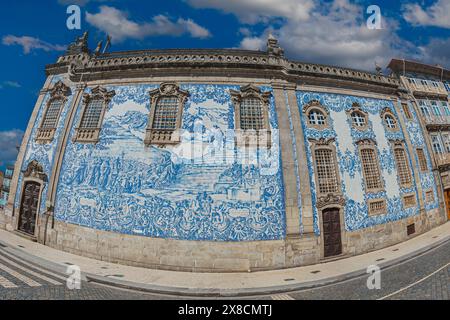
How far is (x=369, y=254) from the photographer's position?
33.4 feet

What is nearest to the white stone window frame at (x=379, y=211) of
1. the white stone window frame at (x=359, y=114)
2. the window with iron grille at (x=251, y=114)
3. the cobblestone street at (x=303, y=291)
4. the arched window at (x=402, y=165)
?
the arched window at (x=402, y=165)

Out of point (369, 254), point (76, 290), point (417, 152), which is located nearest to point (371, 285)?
point (369, 254)

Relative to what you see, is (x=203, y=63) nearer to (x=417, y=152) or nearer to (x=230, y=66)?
(x=230, y=66)

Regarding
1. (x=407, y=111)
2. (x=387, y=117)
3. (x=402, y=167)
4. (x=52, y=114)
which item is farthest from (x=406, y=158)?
(x=52, y=114)

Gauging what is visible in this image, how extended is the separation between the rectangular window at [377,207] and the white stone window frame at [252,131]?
22.7ft

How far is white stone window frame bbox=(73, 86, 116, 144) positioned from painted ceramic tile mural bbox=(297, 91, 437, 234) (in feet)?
35.2

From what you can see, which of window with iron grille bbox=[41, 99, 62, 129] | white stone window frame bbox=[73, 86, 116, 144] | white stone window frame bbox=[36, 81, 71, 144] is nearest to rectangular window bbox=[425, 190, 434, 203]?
white stone window frame bbox=[73, 86, 116, 144]

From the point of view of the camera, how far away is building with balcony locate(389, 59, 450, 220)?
51.0ft

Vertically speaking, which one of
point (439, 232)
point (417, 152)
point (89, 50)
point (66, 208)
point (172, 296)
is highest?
point (89, 50)

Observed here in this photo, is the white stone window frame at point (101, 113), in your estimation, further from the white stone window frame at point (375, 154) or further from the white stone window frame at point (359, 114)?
the white stone window frame at point (375, 154)

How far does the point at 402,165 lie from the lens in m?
13.2

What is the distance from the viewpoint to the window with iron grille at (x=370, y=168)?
11438mm

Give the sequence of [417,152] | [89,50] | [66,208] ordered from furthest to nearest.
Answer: [417,152] < [89,50] < [66,208]

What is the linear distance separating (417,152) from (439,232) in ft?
18.4
